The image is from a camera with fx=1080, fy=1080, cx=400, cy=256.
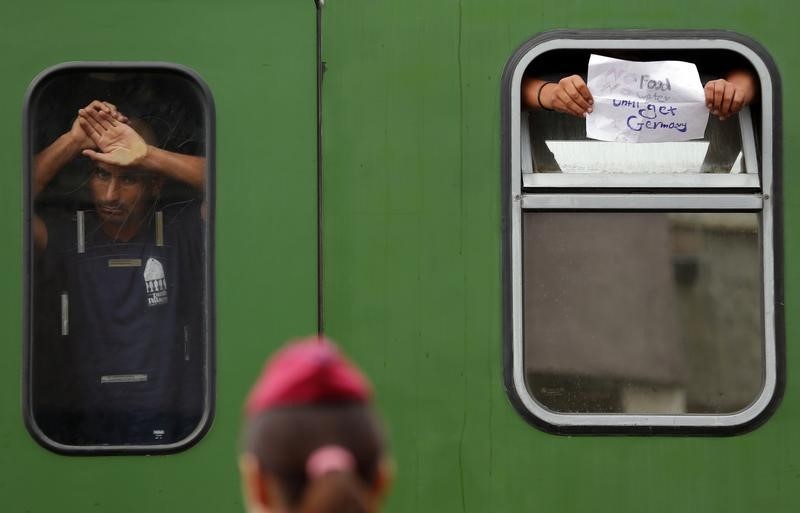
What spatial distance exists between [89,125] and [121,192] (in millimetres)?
193

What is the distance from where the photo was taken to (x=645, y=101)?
9.39 ft

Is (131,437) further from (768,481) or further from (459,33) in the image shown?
(768,481)

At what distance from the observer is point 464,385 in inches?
108

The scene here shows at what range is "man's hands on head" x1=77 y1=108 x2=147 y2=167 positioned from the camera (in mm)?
2795

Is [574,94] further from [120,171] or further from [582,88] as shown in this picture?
[120,171]

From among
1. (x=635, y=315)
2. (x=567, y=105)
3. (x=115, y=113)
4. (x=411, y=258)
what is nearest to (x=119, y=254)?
(x=115, y=113)

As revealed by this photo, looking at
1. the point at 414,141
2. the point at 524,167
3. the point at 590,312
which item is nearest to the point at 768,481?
the point at 590,312

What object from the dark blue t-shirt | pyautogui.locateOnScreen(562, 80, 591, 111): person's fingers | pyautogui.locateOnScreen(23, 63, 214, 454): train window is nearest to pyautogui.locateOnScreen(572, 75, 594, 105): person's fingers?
pyautogui.locateOnScreen(562, 80, 591, 111): person's fingers

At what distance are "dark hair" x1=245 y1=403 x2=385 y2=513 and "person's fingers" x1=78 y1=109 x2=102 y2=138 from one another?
Answer: 6.05 ft

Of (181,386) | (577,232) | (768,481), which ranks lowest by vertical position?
(768,481)

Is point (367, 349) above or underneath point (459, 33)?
underneath

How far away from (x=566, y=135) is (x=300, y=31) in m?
0.75

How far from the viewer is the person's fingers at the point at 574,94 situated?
9.25 ft

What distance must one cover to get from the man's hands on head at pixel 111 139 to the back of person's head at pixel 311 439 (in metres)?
1.80
